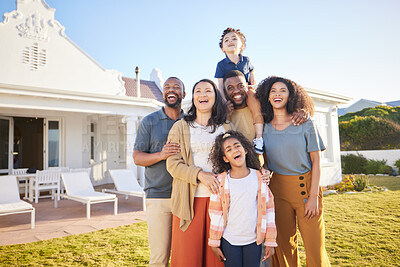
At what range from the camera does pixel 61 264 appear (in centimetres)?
352

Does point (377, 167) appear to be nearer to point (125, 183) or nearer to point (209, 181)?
point (125, 183)

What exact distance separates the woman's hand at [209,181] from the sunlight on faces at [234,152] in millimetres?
200

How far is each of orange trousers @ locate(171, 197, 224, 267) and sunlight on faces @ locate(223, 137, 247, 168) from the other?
339 mm

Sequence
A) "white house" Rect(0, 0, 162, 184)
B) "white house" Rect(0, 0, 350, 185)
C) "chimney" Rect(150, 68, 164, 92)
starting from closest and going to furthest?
1. "white house" Rect(0, 0, 162, 184)
2. "white house" Rect(0, 0, 350, 185)
3. "chimney" Rect(150, 68, 164, 92)

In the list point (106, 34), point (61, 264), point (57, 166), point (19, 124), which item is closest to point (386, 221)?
point (61, 264)

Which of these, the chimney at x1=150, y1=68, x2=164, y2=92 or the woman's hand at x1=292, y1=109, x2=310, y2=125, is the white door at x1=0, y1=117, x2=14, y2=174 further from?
the woman's hand at x1=292, y1=109, x2=310, y2=125

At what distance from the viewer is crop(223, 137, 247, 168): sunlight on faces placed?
6.52ft

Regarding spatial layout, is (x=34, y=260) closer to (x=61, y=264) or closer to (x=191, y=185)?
(x=61, y=264)

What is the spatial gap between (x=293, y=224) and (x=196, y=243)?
0.88 metres

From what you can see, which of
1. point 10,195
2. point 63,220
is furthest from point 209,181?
point 10,195

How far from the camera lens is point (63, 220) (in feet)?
19.2

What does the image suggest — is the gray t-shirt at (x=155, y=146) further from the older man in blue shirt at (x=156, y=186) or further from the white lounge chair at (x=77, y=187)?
the white lounge chair at (x=77, y=187)

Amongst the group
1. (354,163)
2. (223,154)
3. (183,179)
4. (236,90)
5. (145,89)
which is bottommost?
(354,163)

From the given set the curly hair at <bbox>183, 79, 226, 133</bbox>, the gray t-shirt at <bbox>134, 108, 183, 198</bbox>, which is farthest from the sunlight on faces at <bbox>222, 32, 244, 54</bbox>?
the gray t-shirt at <bbox>134, 108, 183, 198</bbox>
